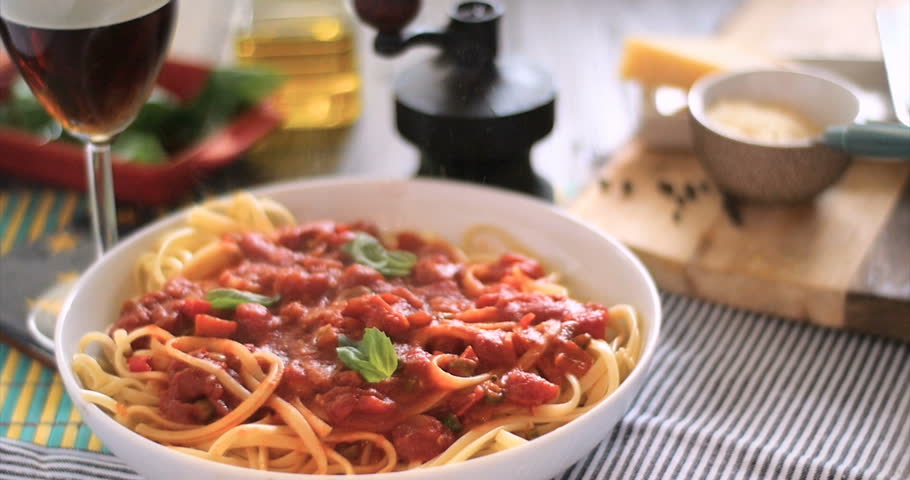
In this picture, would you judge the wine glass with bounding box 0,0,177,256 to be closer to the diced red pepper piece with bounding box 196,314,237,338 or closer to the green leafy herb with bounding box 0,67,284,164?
the diced red pepper piece with bounding box 196,314,237,338

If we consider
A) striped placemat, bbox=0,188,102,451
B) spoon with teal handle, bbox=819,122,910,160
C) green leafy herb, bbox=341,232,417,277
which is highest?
spoon with teal handle, bbox=819,122,910,160

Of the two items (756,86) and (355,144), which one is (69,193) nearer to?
(355,144)

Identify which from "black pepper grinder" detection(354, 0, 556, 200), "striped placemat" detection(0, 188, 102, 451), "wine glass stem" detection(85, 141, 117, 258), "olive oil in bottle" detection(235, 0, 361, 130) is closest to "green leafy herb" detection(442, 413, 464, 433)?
"striped placemat" detection(0, 188, 102, 451)

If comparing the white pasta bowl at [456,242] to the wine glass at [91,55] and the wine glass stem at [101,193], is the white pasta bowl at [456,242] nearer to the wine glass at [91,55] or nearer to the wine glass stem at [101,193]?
the wine glass stem at [101,193]

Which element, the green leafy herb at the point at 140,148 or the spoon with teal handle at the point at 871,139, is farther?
the green leafy herb at the point at 140,148

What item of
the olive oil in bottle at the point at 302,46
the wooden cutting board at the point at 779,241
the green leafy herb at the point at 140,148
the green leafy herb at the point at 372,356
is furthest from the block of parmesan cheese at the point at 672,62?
the green leafy herb at the point at 372,356

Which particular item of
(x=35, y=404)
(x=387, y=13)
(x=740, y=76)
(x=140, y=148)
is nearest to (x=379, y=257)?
(x=387, y=13)
